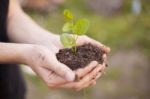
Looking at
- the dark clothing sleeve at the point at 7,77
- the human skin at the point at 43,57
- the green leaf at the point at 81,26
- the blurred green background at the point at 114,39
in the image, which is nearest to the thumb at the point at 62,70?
the human skin at the point at 43,57

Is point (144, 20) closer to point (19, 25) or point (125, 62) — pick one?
point (125, 62)

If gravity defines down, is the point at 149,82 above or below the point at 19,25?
below

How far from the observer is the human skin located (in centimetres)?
121

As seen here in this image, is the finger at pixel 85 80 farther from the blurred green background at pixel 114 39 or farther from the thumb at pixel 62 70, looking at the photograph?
the blurred green background at pixel 114 39

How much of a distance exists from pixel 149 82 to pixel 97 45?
1.94 meters

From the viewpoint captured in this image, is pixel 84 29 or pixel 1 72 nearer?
pixel 84 29

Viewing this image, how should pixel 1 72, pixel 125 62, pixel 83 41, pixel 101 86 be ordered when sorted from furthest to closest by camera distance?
pixel 125 62
pixel 101 86
pixel 1 72
pixel 83 41

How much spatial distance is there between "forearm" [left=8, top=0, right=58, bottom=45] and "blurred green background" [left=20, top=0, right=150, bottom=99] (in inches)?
41.8

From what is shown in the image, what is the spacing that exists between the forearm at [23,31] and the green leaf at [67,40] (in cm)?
23

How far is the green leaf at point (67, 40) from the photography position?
4.17 ft

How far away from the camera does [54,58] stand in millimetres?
1254

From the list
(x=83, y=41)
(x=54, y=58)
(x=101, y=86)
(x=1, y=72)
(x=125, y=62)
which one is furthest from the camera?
(x=125, y=62)

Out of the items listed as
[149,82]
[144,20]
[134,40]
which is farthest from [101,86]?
[144,20]

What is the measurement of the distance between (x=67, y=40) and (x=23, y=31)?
362 millimetres
